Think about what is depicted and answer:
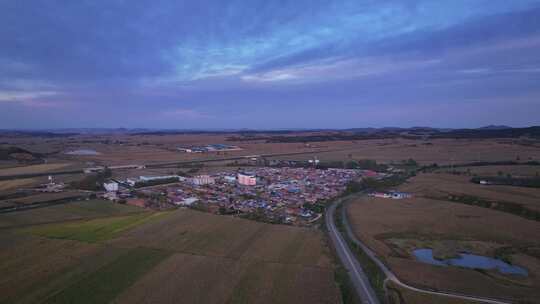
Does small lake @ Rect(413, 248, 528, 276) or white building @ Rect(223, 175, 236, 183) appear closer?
small lake @ Rect(413, 248, 528, 276)

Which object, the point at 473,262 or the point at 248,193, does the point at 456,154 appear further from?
the point at 473,262

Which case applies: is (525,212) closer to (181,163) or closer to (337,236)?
(337,236)

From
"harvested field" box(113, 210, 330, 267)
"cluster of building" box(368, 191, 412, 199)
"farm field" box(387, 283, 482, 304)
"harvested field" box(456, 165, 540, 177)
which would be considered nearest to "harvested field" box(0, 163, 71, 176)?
"harvested field" box(113, 210, 330, 267)

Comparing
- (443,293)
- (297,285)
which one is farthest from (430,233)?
(297,285)

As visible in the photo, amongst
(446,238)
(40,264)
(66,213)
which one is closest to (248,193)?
(66,213)

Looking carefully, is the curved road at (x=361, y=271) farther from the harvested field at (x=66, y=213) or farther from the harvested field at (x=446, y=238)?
the harvested field at (x=66, y=213)

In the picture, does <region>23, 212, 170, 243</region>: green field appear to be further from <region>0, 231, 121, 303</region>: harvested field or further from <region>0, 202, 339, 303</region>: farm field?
<region>0, 231, 121, 303</region>: harvested field
